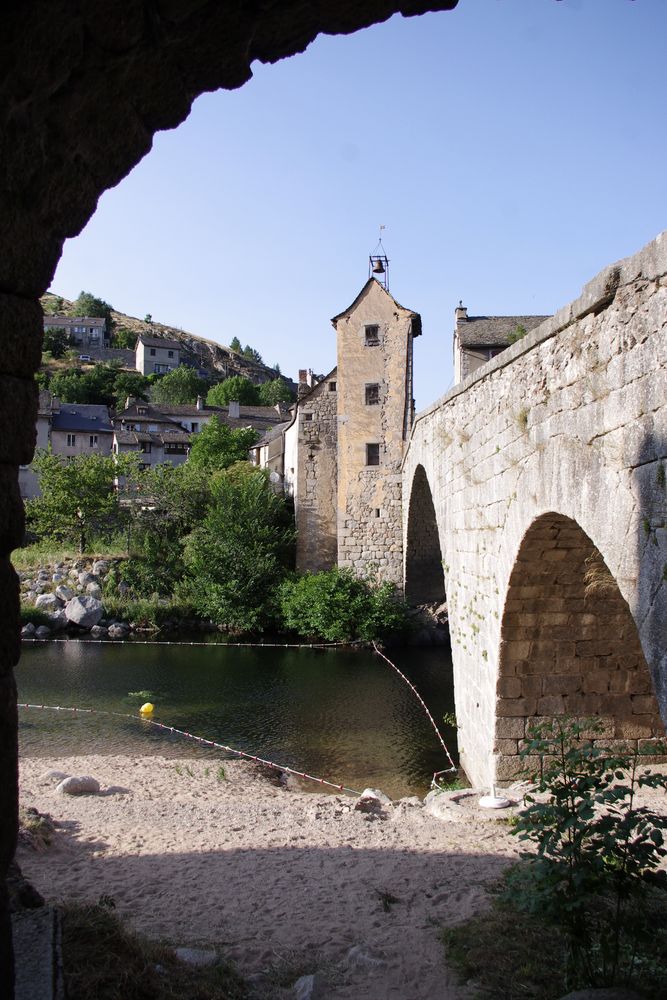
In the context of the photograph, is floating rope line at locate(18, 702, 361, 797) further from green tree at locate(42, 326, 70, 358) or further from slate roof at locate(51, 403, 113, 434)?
green tree at locate(42, 326, 70, 358)

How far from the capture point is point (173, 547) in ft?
83.5

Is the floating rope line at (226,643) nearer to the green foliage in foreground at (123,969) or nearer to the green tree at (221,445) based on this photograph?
the green tree at (221,445)

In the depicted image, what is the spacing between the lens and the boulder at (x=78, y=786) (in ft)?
26.8

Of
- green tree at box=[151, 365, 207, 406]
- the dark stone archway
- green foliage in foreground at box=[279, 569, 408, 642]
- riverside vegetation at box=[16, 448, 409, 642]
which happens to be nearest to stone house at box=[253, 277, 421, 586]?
green foliage in foreground at box=[279, 569, 408, 642]

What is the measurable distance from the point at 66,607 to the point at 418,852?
18.3 metres

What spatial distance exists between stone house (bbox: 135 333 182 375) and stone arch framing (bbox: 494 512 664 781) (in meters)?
75.5

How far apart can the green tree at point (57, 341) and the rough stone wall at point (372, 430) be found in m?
58.4

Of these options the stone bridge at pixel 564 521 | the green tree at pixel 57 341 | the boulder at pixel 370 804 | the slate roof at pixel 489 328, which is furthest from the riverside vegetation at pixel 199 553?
the green tree at pixel 57 341

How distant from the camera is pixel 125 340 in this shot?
86.1 meters

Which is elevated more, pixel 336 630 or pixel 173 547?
pixel 173 547

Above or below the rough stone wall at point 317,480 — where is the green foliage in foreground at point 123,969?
below

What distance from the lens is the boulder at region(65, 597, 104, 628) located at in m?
21.5

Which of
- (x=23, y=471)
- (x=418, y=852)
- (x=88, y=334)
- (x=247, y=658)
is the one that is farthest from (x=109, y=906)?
(x=88, y=334)

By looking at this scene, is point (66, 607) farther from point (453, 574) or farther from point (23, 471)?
point (23, 471)
